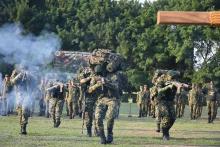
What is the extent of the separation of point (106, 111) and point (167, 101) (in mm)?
2624

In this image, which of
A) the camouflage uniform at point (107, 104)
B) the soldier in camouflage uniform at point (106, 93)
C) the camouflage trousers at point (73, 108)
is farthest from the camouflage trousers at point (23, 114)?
the camouflage trousers at point (73, 108)

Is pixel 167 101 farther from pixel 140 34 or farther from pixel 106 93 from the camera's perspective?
pixel 140 34

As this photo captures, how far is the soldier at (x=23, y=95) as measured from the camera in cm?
1798

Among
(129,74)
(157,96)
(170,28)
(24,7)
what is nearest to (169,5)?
(170,28)

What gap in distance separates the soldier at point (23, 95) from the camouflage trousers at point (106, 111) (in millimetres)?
2870

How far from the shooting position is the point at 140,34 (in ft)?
202

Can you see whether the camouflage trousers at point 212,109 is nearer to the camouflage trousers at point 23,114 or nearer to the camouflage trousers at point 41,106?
the camouflage trousers at point 41,106

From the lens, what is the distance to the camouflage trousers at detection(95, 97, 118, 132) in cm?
1558

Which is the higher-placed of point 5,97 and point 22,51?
point 22,51

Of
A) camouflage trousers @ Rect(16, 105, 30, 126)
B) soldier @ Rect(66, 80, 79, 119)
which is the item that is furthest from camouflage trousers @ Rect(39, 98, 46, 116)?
camouflage trousers @ Rect(16, 105, 30, 126)

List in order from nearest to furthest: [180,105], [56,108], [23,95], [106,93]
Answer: [106,93]
[23,95]
[56,108]
[180,105]

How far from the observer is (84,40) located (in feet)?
204

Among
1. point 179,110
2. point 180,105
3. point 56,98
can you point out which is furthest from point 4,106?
point 180,105

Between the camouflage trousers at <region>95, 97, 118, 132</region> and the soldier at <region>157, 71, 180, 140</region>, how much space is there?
7.61 feet
